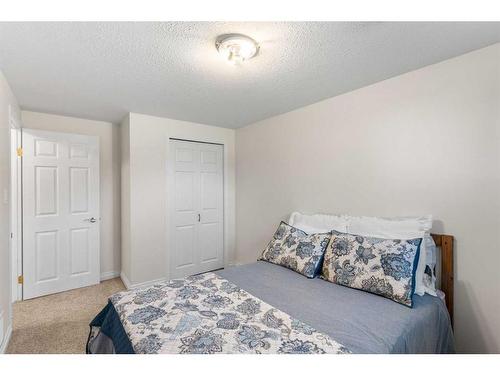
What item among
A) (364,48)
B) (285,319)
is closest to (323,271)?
(285,319)

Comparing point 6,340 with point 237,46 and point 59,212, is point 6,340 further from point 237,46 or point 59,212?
point 237,46

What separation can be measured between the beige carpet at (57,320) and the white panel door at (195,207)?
0.88 meters

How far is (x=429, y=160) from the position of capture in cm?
186

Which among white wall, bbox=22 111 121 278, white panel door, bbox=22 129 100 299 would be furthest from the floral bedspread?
white wall, bbox=22 111 121 278

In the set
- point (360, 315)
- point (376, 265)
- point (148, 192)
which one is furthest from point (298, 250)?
point (148, 192)

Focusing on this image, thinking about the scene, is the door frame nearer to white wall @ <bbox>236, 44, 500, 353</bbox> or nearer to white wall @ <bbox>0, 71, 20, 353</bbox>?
white wall @ <bbox>0, 71, 20, 353</bbox>

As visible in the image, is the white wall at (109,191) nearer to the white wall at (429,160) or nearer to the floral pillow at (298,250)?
the floral pillow at (298,250)

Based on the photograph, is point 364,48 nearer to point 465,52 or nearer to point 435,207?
point 465,52

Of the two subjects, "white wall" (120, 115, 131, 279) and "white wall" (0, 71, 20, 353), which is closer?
"white wall" (0, 71, 20, 353)

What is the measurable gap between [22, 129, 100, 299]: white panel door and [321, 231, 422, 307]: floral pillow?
299cm

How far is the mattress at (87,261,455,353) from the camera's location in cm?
121

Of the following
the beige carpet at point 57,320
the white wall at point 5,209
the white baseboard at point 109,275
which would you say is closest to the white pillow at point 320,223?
the beige carpet at point 57,320

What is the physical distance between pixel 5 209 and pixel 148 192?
4.32 ft
